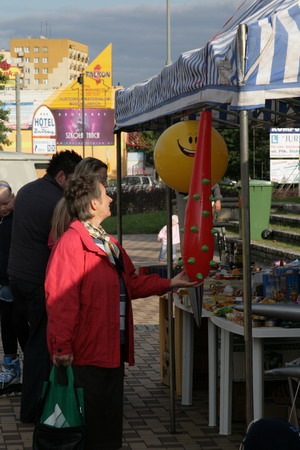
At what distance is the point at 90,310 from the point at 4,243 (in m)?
3.09

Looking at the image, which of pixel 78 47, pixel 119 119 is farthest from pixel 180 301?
pixel 78 47

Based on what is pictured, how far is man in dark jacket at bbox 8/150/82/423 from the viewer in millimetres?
6445

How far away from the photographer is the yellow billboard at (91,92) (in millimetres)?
77062

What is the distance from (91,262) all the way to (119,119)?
3.65 m

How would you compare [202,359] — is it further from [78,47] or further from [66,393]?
[78,47]

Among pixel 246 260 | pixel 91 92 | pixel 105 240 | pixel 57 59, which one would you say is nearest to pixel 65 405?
pixel 105 240

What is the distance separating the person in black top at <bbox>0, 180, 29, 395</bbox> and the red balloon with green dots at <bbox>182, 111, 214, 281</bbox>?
265 centimetres

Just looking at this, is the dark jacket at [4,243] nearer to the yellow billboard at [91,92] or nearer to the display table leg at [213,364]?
the display table leg at [213,364]

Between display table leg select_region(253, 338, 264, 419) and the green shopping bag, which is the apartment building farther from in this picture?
the green shopping bag

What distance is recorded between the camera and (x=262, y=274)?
6156mm

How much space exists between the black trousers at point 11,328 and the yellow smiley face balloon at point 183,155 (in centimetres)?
213

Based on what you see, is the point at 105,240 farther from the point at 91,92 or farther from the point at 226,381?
the point at 91,92

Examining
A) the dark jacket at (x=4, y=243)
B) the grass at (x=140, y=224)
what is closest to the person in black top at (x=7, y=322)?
the dark jacket at (x=4, y=243)

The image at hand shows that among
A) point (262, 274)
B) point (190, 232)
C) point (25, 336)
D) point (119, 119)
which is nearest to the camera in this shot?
point (190, 232)
